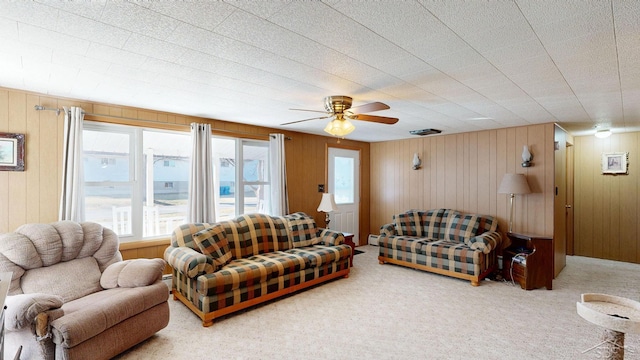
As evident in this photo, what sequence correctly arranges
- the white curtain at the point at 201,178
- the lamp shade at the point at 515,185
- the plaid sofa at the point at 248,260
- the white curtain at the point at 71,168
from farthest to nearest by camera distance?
the lamp shade at the point at 515,185
the white curtain at the point at 201,178
the white curtain at the point at 71,168
the plaid sofa at the point at 248,260

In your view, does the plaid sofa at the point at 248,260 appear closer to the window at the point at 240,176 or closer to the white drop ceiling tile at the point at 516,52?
the window at the point at 240,176

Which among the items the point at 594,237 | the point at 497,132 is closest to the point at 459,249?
the point at 497,132

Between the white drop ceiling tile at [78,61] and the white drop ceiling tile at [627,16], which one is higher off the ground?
the white drop ceiling tile at [78,61]

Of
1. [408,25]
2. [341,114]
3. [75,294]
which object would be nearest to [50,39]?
[75,294]

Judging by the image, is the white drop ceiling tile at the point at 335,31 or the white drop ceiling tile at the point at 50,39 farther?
the white drop ceiling tile at the point at 50,39

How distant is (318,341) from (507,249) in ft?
11.4

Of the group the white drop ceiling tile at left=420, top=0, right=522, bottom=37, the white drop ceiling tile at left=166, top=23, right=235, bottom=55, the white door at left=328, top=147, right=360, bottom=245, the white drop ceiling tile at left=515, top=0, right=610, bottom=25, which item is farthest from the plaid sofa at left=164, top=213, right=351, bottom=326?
the white drop ceiling tile at left=515, top=0, right=610, bottom=25

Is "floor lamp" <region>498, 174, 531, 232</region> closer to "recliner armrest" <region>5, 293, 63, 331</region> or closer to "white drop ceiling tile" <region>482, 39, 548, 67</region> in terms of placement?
"white drop ceiling tile" <region>482, 39, 548, 67</region>

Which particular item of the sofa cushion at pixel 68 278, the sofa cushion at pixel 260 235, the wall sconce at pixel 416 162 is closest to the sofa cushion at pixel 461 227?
the wall sconce at pixel 416 162

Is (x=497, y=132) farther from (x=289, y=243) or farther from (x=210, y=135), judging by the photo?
(x=210, y=135)

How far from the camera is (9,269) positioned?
2.45m

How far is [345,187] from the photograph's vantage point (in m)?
6.41

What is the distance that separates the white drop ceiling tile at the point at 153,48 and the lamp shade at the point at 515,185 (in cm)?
442

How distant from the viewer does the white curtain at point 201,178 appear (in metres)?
4.08
